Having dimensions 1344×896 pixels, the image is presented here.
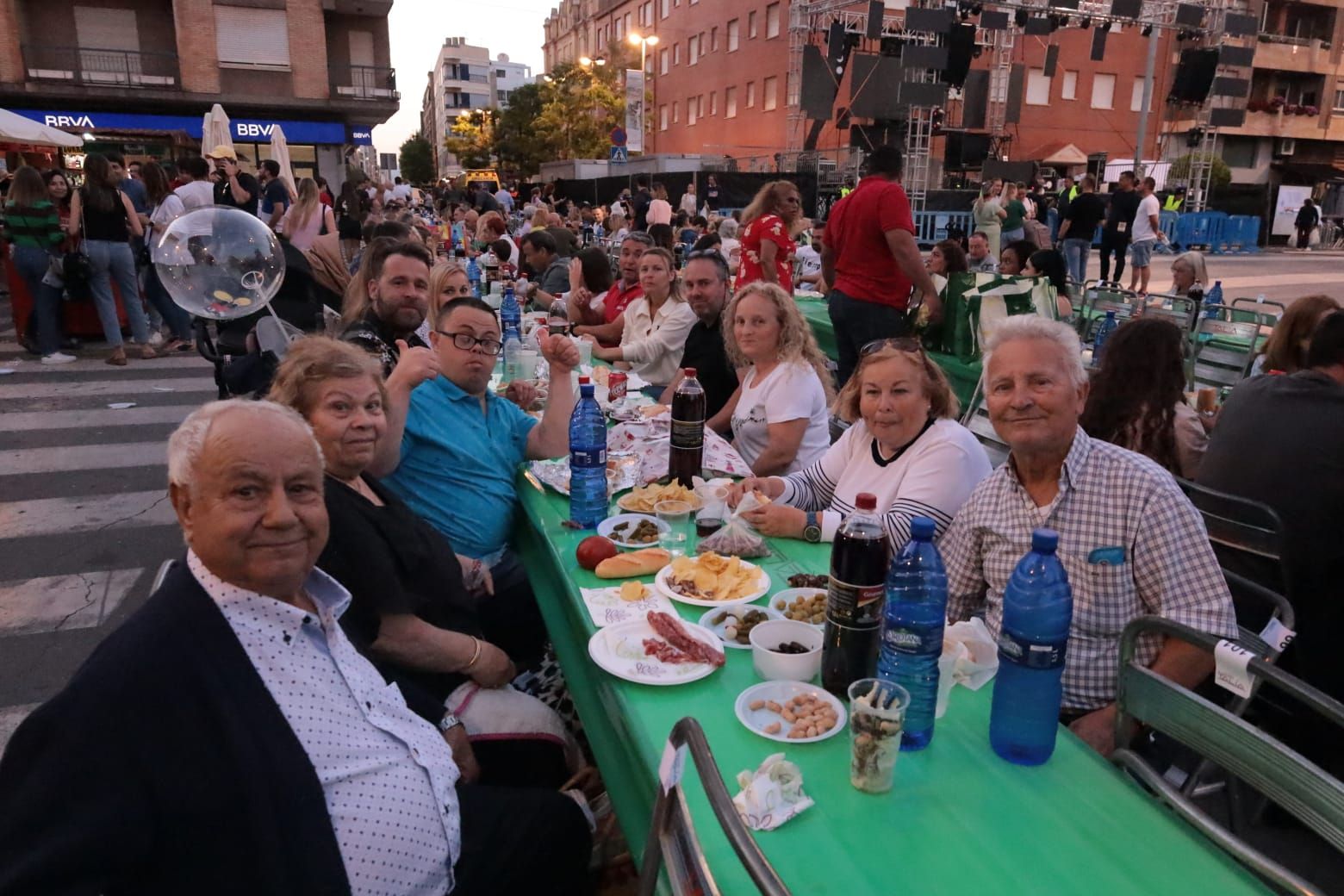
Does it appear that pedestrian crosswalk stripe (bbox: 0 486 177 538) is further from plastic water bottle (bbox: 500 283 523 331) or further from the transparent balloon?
plastic water bottle (bbox: 500 283 523 331)

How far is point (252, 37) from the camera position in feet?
88.0

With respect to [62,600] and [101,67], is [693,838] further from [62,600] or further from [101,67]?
[101,67]

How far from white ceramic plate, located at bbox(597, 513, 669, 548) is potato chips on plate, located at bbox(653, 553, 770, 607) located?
0.20 meters

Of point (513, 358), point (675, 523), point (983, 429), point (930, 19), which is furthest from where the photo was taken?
point (930, 19)

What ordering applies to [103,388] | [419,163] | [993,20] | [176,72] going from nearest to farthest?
[103,388]
[993,20]
[176,72]
[419,163]

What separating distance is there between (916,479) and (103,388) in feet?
26.8

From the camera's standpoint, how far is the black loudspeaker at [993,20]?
68.6 ft

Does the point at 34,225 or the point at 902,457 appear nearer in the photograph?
the point at 902,457

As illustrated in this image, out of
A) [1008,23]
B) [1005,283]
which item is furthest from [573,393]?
[1008,23]

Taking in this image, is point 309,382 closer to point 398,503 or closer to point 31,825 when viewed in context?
point 398,503

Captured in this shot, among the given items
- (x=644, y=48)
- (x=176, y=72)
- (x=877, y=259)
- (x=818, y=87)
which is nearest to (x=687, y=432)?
(x=877, y=259)

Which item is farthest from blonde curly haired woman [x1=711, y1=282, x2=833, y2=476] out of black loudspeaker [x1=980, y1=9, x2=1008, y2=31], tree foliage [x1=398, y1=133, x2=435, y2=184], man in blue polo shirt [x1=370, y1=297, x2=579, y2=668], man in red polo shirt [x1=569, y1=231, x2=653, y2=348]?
tree foliage [x1=398, y1=133, x2=435, y2=184]

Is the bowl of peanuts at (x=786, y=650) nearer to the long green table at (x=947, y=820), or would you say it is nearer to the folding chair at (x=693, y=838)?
the long green table at (x=947, y=820)

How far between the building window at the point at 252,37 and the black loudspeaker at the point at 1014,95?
24.1m
